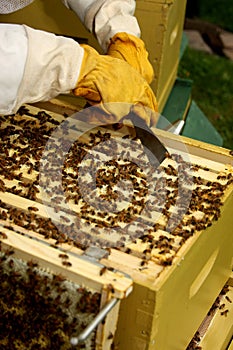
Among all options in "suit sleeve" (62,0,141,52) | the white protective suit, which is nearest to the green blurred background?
"suit sleeve" (62,0,141,52)

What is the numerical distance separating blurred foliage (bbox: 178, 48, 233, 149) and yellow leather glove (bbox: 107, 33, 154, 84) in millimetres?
2884

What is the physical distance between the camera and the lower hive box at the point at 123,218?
5.86 feet

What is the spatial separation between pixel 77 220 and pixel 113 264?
222 millimetres

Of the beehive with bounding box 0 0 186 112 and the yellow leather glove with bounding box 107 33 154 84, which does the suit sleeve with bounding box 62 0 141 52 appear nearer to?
the yellow leather glove with bounding box 107 33 154 84

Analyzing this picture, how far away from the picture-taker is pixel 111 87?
231 centimetres

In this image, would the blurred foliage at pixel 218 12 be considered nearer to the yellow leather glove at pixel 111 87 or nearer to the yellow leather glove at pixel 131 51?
the yellow leather glove at pixel 131 51

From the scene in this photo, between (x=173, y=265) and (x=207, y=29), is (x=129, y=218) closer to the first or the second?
(x=173, y=265)

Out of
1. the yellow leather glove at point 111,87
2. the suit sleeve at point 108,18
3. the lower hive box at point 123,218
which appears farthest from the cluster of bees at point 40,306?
the suit sleeve at point 108,18

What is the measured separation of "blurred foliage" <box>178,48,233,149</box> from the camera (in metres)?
5.89

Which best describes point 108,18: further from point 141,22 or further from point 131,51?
point 141,22

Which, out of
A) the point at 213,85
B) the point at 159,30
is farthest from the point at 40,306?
the point at 213,85

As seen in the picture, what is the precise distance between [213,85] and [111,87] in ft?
14.4

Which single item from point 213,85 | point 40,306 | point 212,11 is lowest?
point 213,85

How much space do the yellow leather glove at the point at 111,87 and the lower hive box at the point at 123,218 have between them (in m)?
0.13
